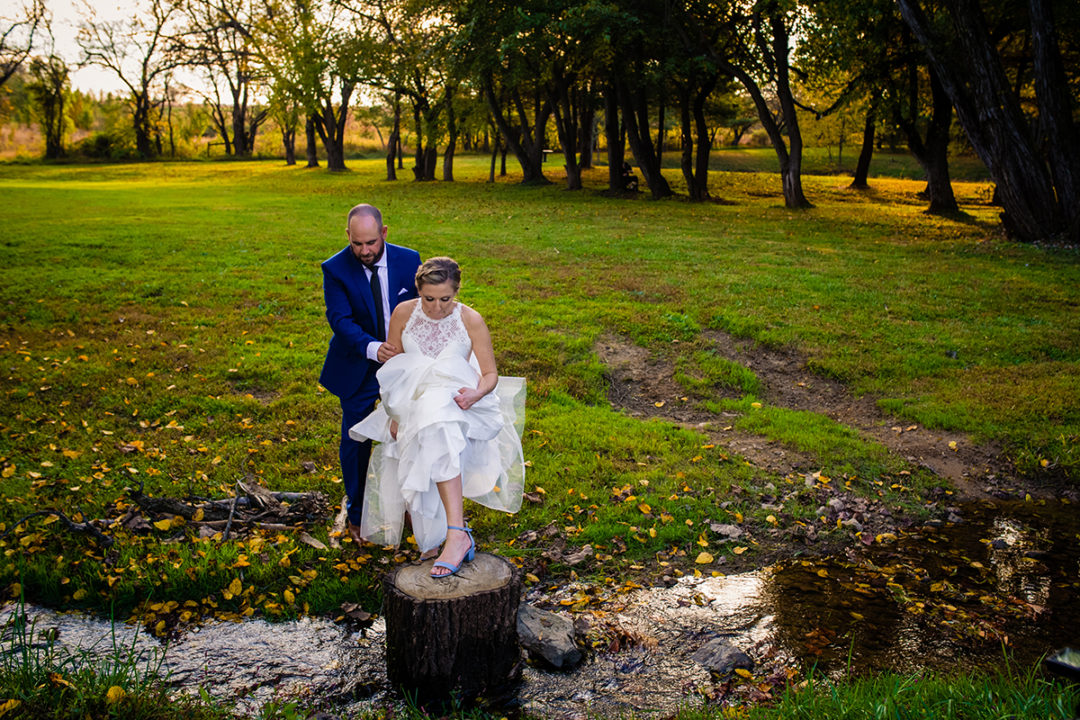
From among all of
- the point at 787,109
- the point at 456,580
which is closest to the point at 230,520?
the point at 456,580

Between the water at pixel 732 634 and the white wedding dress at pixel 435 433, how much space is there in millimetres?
867

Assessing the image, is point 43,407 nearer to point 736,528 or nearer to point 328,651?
point 328,651

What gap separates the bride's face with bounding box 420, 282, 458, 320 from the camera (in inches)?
190

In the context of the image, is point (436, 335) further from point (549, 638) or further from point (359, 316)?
point (549, 638)

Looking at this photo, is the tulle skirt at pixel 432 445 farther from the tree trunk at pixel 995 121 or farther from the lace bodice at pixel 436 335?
the tree trunk at pixel 995 121

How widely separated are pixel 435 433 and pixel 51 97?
77.2 m

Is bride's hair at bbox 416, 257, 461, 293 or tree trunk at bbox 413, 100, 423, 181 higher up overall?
tree trunk at bbox 413, 100, 423, 181

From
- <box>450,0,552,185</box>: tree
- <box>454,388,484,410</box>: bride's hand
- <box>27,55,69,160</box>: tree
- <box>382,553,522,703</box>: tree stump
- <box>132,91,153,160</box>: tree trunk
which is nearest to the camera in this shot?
<box>382,553,522,703</box>: tree stump

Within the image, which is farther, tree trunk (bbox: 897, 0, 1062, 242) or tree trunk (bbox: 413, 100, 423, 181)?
tree trunk (bbox: 413, 100, 423, 181)

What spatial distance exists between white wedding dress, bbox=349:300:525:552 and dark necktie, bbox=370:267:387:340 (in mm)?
619

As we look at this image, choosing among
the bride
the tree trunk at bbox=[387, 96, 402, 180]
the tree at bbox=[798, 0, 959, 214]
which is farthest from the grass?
the tree trunk at bbox=[387, 96, 402, 180]

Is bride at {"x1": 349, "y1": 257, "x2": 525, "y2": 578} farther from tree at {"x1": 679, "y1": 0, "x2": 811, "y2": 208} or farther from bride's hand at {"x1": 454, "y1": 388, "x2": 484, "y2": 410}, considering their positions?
tree at {"x1": 679, "y1": 0, "x2": 811, "y2": 208}

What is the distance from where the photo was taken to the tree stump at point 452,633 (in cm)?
412

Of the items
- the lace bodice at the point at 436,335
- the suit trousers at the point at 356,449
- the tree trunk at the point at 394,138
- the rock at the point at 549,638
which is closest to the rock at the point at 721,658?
the rock at the point at 549,638
